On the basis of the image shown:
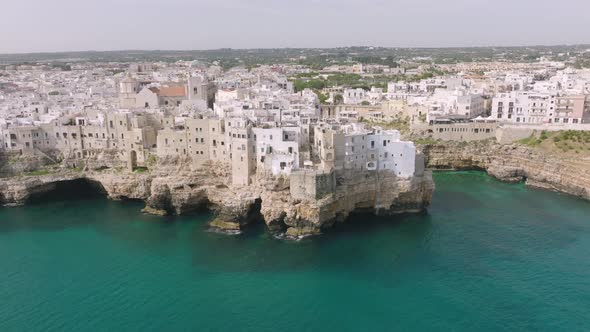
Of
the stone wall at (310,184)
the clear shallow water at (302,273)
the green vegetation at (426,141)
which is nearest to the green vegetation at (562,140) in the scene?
the green vegetation at (426,141)

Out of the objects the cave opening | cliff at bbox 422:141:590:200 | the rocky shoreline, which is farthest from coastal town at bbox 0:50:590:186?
the cave opening

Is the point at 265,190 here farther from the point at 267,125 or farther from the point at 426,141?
the point at 426,141

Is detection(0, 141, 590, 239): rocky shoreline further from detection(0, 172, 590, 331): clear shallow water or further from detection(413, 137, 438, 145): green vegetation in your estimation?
detection(413, 137, 438, 145): green vegetation

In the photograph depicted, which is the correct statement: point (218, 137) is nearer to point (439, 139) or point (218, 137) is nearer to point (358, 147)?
point (358, 147)

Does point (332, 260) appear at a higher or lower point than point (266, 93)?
lower

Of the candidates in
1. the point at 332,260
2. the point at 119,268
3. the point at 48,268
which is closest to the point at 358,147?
the point at 332,260

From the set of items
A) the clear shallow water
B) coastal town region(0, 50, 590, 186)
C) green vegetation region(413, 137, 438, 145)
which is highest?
coastal town region(0, 50, 590, 186)

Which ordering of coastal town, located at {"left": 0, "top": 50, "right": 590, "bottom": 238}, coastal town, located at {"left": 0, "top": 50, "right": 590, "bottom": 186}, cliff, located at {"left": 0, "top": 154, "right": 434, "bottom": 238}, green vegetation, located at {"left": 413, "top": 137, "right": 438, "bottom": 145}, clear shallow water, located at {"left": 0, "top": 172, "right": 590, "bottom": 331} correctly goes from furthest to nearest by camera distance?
green vegetation, located at {"left": 413, "top": 137, "right": 438, "bottom": 145}, coastal town, located at {"left": 0, "top": 50, "right": 590, "bottom": 186}, coastal town, located at {"left": 0, "top": 50, "right": 590, "bottom": 238}, cliff, located at {"left": 0, "top": 154, "right": 434, "bottom": 238}, clear shallow water, located at {"left": 0, "top": 172, "right": 590, "bottom": 331}
